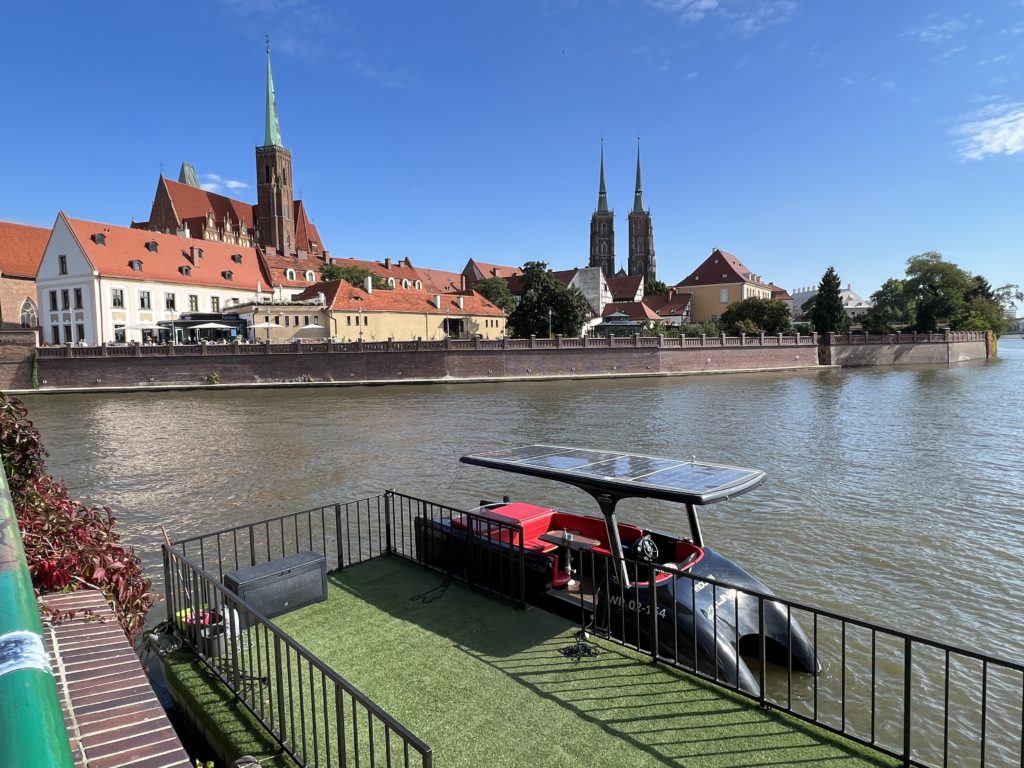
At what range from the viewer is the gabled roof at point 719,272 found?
319 ft

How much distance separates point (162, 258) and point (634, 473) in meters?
64.4

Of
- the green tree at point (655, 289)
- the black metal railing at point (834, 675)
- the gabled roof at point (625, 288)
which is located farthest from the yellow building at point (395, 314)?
the black metal railing at point (834, 675)

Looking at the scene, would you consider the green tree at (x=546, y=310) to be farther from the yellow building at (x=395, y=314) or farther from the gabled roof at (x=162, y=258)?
the gabled roof at (x=162, y=258)

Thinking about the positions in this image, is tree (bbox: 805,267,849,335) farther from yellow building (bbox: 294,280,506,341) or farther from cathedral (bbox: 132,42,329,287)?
cathedral (bbox: 132,42,329,287)

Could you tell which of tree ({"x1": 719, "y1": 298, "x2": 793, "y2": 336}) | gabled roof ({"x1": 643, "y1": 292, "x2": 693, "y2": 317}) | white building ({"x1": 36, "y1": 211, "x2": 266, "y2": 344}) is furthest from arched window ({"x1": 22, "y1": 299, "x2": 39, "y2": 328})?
gabled roof ({"x1": 643, "y1": 292, "x2": 693, "y2": 317})

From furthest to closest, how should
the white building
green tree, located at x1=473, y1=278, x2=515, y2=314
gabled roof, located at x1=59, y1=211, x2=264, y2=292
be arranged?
green tree, located at x1=473, y1=278, x2=515, y2=314 < gabled roof, located at x1=59, y1=211, x2=264, y2=292 < the white building

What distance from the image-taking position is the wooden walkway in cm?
299

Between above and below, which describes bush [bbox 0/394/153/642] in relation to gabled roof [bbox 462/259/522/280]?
below

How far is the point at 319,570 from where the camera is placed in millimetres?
7188

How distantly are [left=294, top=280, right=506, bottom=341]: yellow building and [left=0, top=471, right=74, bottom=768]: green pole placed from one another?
55.6m

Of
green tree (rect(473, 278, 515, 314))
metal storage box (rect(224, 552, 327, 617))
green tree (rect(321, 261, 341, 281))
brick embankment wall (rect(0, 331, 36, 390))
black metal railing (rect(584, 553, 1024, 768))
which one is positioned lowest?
black metal railing (rect(584, 553, 1024, 768))

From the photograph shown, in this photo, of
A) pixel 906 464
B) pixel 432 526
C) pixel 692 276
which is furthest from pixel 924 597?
pixel 692 276

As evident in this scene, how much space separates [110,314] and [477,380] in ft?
104

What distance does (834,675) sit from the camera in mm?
7539
